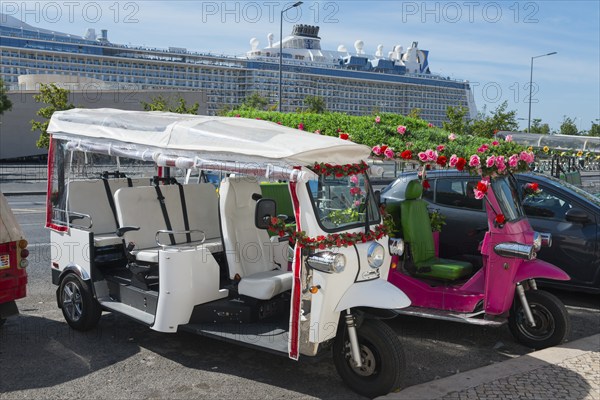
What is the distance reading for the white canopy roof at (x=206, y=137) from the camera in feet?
14.5

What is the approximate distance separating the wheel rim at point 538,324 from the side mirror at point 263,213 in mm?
2859

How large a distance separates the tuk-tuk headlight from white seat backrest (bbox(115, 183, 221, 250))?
239 cm

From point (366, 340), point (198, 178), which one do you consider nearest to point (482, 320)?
point (366, 340)

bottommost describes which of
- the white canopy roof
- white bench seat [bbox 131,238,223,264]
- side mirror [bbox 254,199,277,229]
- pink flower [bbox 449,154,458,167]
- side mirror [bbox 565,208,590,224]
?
white bench seat [bbox 131,238,223,264]

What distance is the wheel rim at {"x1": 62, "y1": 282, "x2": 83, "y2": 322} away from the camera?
235 inches

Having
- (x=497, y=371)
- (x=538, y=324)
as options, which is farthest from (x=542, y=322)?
(x=497, y=371)

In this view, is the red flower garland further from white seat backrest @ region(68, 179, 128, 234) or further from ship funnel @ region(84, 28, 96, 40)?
ship funnel @ region(84, 28, 96, 40)

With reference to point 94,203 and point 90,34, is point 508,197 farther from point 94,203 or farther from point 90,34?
point 90,34

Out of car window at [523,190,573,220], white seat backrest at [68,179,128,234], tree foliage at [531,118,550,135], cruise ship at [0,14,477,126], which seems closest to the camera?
white seat backrest at [68,179,128,234]

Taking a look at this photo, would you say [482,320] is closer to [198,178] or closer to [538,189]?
[538,189]

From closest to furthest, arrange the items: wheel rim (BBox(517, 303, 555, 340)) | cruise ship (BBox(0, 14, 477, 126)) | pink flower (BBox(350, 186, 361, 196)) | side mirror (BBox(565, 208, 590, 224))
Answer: pink flower (BBox(350, 186, 361, 196)), wheel rim (BBox(517, 303, 555, 340)), side mirror (BBox(565, 208, 590, 224)), cruise ship (BBox(0, 14, 477, 126))

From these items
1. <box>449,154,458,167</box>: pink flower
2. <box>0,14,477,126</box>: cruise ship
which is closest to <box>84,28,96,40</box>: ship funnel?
<box>0,14,477,126</box>: cruise ship

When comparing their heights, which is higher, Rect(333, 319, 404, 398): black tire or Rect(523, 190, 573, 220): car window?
Rect(523, 190, 573, 220): car window

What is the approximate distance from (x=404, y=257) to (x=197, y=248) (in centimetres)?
242
